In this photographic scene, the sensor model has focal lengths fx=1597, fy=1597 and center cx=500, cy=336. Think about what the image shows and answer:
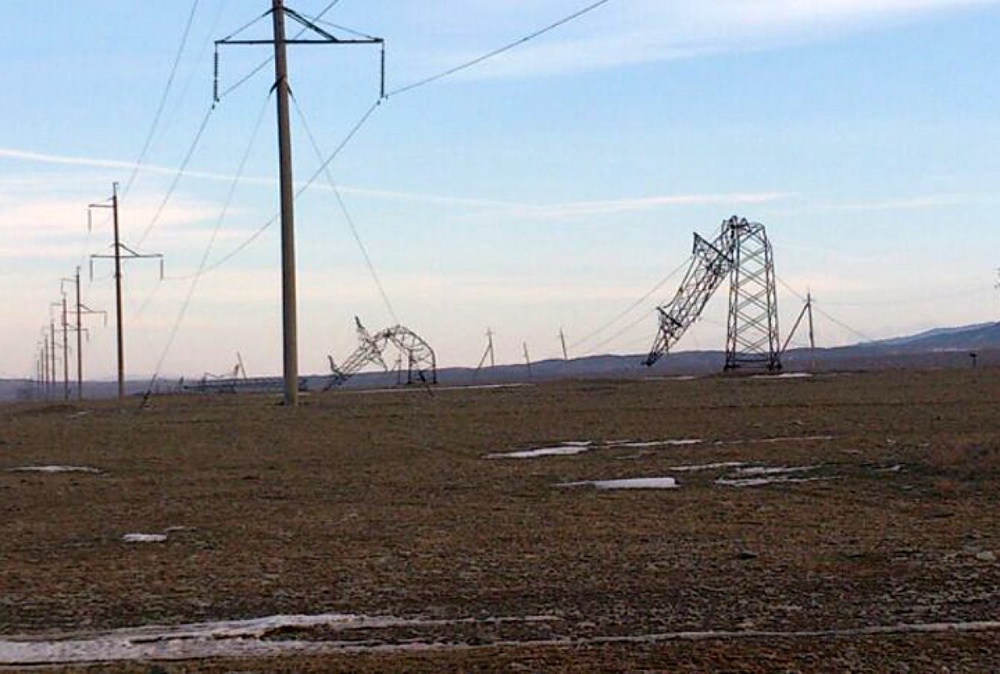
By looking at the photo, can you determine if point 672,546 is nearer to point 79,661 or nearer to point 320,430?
point 79,661

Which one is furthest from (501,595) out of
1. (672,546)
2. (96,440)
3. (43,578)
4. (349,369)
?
(349,369)

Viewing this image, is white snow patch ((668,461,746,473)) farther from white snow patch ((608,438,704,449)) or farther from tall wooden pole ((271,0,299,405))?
tall wooden pole ((271,0,299,405))

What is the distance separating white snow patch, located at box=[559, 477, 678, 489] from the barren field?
111 millimetres

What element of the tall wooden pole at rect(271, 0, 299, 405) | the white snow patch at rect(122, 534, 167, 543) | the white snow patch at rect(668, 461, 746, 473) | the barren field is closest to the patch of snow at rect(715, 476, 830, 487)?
the barren field

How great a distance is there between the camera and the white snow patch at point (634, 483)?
62.8 feet

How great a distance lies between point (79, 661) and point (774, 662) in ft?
12.9

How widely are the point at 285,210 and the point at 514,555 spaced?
30825 millimetres

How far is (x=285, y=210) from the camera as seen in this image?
43.0 metres

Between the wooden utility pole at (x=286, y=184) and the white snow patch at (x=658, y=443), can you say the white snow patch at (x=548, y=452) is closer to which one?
the white snow patch at (x=658, y=443)

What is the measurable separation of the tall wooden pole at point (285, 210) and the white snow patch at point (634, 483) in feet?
76.9

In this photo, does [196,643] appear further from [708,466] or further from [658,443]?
[658,443]

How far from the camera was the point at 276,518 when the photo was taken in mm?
16562

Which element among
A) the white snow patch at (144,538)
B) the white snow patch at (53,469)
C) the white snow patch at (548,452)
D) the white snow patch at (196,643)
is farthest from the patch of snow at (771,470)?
the white snow patch at (196,643)

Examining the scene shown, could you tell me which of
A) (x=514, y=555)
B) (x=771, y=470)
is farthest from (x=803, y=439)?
(x=514, y=555)
